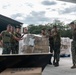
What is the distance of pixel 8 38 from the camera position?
11.7 meters

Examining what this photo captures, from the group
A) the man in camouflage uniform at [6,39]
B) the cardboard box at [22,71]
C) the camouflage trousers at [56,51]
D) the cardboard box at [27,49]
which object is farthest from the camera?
the cardboard box at [27,49]

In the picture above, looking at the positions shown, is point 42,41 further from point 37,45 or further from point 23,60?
point 23,60

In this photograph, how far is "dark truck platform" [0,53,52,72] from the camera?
5680 millimetres

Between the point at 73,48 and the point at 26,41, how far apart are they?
3722 millimetres

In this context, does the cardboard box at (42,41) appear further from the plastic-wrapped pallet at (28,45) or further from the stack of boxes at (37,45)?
the plastic-wrapped pallet at (28,45)

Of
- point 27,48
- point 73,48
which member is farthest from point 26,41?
point 73,48

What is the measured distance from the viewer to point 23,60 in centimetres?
579

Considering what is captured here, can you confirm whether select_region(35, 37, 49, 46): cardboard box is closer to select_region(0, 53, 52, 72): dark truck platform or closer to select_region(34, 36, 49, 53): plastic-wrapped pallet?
select_region(34, 36, 49, 53): plastic-wrapped pallet

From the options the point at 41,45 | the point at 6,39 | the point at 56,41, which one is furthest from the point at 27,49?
the point at 6,39

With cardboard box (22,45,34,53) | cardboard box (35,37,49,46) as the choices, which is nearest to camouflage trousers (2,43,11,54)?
cardboard box (35,37,49,46)

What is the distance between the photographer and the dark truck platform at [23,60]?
5680mm

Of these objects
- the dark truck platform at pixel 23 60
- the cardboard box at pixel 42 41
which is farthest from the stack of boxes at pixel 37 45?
the dark truck platform at pixel 23 60

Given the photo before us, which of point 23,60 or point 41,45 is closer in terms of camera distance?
point 23,60

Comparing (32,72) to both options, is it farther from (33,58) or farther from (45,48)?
(45,48)
